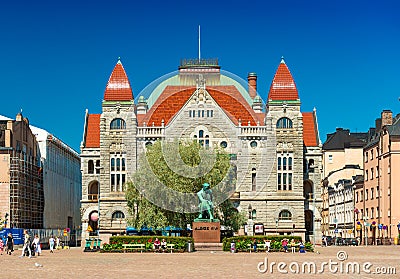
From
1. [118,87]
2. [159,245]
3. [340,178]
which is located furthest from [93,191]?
[159,245]

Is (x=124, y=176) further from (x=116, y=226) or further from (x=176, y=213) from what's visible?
(x=176, y=213)

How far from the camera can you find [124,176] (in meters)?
108

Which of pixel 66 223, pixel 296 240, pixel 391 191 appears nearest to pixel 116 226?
pixel 66 223

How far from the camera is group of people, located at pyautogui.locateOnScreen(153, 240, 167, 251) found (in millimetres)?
67125

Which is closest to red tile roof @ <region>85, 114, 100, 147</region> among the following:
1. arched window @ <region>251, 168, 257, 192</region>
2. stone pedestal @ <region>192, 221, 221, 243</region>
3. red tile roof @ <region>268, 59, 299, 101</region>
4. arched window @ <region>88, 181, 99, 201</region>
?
arched window @ <region>88, 181, 99, 201</region>

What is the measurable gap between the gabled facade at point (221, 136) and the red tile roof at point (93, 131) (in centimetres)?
641

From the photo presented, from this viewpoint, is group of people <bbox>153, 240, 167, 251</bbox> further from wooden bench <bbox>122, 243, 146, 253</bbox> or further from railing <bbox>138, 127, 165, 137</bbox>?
railing <bbox>138, 127, 165, 137</bbox>

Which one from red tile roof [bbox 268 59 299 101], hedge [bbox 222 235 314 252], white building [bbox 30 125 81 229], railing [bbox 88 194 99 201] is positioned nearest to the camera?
hedge [bbox 222 235 314 252]

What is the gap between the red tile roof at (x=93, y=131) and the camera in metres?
116

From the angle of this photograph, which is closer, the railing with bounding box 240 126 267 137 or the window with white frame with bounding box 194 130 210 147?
the railing with bounding box 240 126 267 137

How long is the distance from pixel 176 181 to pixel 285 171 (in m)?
33.8

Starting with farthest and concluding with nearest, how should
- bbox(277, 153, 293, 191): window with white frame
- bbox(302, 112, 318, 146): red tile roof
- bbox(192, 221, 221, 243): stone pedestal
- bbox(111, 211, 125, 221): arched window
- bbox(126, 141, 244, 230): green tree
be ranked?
bbox(302, 112, 318, 146): red tile roof → bbox(277, 153, 293, 191): window with white frame → bbox(111, 211, 125, 221): arched window → bbox(126, 141, 244, 230): green tree → bbox(192, 221, 221, 243): stone pedestal

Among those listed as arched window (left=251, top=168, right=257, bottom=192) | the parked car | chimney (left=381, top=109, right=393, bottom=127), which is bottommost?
the parked car

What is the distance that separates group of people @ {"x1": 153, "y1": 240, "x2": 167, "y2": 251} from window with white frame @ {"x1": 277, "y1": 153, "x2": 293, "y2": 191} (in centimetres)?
4254
